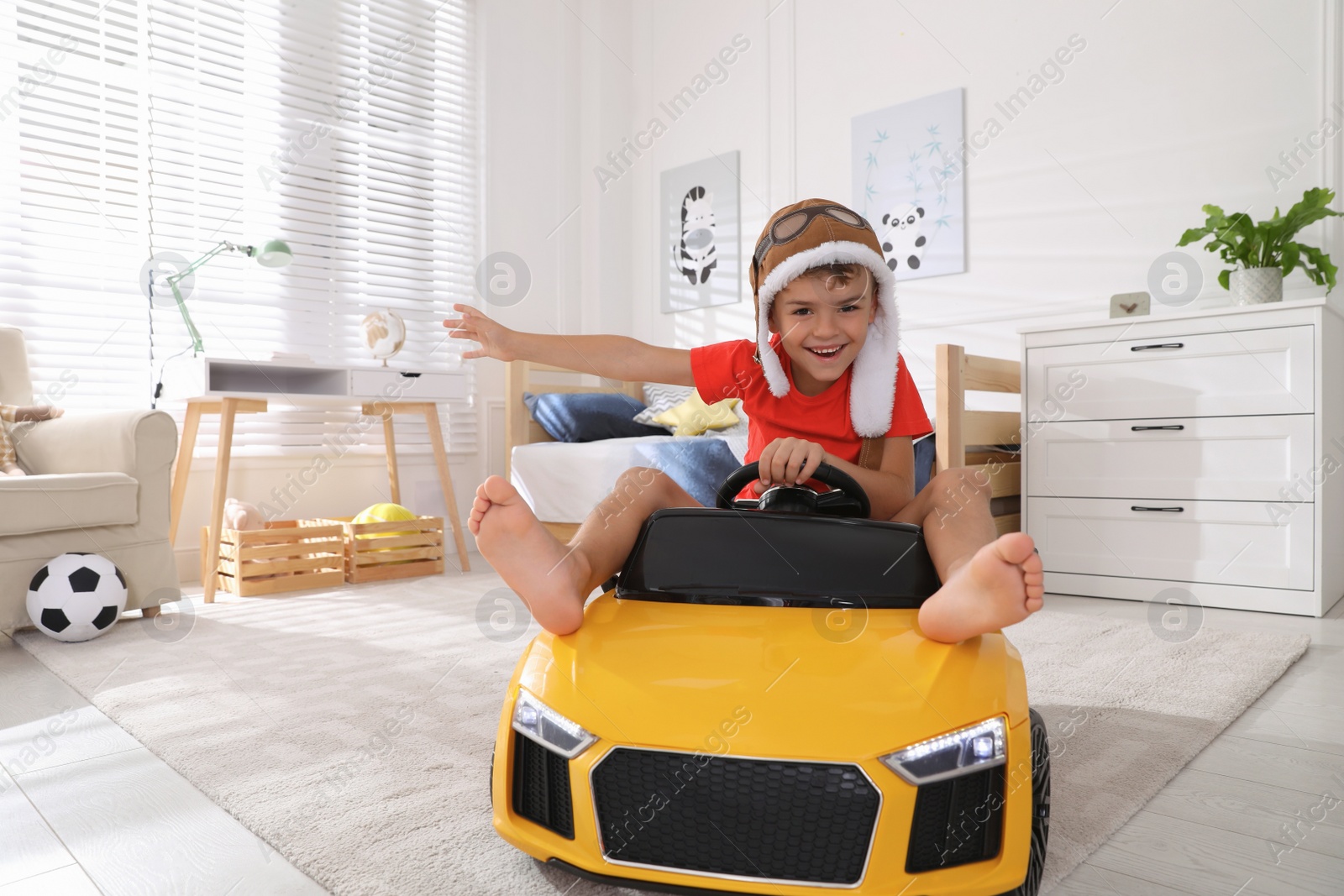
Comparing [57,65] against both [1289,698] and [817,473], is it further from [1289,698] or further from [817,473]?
[1289,698]

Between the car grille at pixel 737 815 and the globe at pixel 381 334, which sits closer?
the car grille at pixel 737 815

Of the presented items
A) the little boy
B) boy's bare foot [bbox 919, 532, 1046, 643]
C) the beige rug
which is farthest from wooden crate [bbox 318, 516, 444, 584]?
boy's bare foot [bbox 919, 532, 1046, 643]

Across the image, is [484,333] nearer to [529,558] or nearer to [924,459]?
[529,558]

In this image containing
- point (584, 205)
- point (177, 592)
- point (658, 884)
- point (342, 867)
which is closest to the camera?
point (658, 884)

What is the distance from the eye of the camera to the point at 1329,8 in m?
2.71

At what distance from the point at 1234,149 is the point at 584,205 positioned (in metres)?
2.98

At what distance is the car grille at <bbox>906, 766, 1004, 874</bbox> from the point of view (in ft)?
2.59

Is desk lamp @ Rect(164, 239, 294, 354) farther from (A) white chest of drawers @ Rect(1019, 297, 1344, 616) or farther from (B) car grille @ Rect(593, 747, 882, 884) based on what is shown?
(B) car grille @ Rect(593, 747, 882, 884)

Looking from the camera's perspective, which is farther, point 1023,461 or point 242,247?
point 242,247

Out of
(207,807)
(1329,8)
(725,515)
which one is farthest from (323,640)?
(1329,8)

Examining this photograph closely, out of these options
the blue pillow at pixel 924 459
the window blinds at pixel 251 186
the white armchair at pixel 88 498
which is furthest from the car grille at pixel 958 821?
the window blinds at pixel 251 186

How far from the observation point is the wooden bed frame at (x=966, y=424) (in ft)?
8.93

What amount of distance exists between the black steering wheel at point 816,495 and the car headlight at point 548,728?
0.37 m

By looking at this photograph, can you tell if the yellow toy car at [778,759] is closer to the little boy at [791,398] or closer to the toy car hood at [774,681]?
the toy car hood at [774,681]
